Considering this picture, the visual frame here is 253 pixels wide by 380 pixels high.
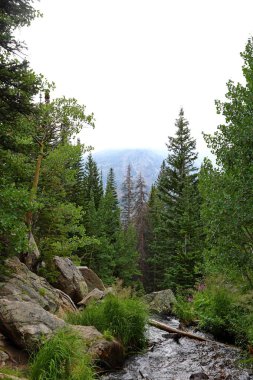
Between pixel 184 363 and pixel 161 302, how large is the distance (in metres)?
11.6

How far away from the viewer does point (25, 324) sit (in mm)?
7434

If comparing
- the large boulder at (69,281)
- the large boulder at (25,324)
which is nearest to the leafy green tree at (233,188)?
the large boulder at (25,324)

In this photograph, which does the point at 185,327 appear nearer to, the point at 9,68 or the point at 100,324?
the point at 100,324

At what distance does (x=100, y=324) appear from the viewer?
9.77m

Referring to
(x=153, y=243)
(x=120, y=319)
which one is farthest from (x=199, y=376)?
(x=153, y=243)

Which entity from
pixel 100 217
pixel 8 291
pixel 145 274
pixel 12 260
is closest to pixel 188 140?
pixel 100 217

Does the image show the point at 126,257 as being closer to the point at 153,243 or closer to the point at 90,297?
the point at 153,243

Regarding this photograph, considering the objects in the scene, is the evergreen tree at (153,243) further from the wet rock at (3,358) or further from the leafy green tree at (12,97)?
the wet rock at (3,358)

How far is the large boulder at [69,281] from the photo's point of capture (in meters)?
15.6

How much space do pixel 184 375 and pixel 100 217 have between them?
30.0 metres

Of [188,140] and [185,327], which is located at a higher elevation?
[188,140]

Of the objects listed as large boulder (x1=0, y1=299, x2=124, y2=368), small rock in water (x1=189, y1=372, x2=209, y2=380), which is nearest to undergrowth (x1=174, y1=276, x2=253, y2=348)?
small rock in water (x1=189, y1=372, x2=209, y2=380)

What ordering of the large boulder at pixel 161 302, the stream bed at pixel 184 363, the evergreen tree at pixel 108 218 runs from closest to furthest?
1. the stream bed at pixel 184 363
2. the large boulder at pixel 161 302
3. the evergreen tree at pixel 108 218

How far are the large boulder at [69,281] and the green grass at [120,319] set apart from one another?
5.30 m
